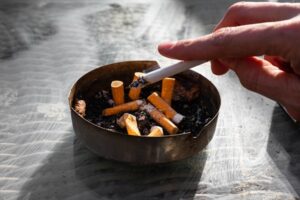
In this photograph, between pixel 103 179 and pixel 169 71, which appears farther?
pixel 103 179

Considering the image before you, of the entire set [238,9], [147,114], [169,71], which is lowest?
[147,114]

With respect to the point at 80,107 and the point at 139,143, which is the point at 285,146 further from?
the point at 80,107

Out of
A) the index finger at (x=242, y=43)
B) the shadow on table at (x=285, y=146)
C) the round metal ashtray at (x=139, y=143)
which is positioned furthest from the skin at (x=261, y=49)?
A: the shadow on table at (x=285, y=146)

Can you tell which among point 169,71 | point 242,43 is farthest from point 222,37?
point 169,71

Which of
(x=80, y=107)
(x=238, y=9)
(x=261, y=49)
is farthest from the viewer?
(x=80, y=107)

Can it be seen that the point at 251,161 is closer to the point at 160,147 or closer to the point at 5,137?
the point at 160,147

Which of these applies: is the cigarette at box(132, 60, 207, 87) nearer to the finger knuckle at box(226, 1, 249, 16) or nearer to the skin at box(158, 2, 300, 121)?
the skin at box(158, 2, 300, 121)

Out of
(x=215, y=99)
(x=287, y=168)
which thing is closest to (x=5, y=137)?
(x=215, y=99)
